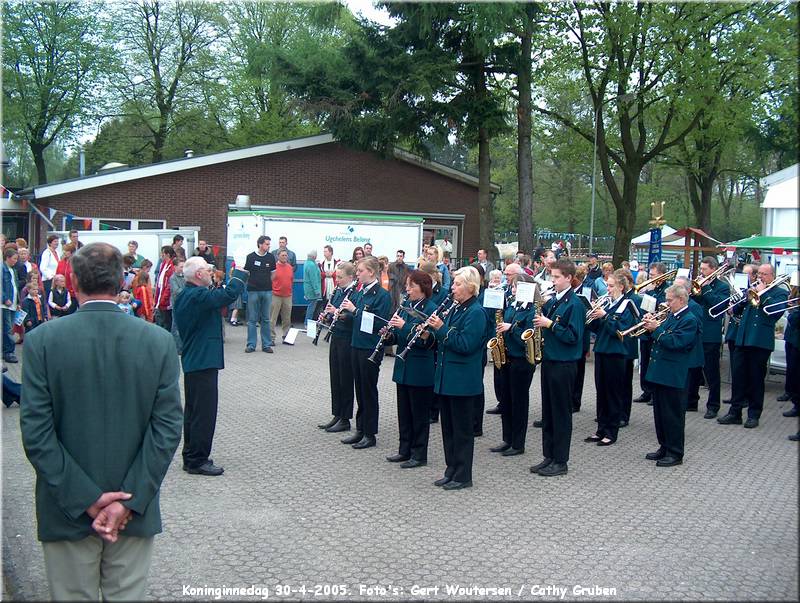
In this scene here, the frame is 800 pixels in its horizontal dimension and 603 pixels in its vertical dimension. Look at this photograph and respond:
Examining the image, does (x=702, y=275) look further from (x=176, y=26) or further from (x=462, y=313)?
(x=176, y=26)

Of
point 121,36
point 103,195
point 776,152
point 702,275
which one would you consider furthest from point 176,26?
point 702,275

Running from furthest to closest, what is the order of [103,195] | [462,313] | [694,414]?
A: [103,195], [694,414], [462,313]

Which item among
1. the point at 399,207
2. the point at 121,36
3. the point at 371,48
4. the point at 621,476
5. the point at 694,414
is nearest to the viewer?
the point at 621,476

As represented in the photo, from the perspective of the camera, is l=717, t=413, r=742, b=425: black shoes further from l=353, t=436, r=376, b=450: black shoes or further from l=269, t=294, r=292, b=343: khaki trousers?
l=269, t=294, r=292, b=343: khaki trousers

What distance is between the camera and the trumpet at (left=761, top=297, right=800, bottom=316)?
9.81m

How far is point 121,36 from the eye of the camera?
36.9 meters

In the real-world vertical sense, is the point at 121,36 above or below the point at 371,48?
above

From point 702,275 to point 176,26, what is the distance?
34.4m

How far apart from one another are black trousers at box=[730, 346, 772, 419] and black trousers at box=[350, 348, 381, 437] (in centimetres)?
478

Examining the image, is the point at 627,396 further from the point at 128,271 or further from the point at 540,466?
the point at 128,271

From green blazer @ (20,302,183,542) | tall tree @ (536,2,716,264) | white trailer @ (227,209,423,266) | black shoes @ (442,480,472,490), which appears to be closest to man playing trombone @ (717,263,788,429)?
black shoes @ (442,480,472,490)

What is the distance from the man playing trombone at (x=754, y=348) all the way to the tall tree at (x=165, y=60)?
33787mm

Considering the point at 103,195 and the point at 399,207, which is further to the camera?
the point at 399,207

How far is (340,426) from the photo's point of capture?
909cm
